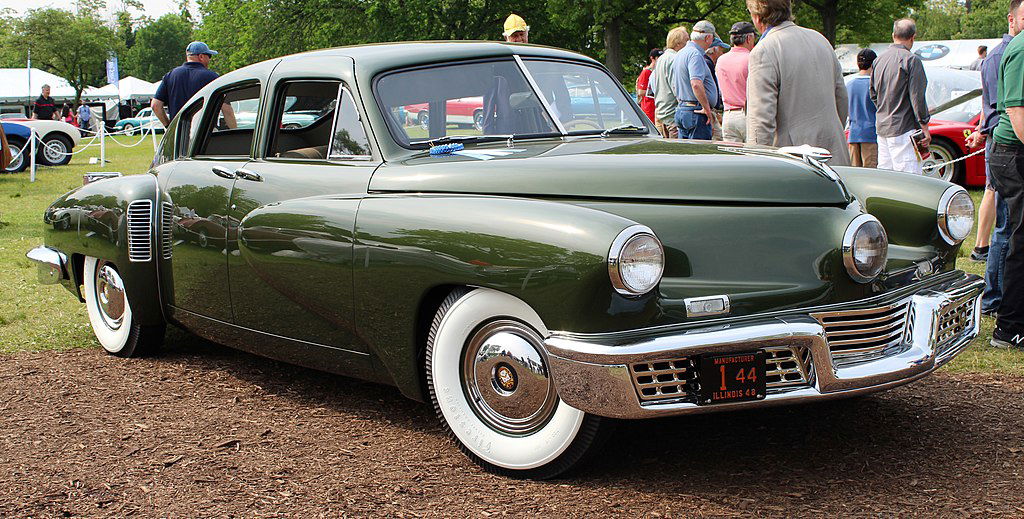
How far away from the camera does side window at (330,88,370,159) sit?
157 inches

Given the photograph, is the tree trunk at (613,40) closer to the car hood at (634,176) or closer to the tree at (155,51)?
the car hood at (634,176)

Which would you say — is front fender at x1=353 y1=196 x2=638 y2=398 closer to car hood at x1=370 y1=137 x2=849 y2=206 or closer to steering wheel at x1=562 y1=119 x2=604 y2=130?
car hood at x1=370 y1=137 x2=849 y2=206

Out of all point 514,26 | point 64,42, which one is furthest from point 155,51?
point 514,26

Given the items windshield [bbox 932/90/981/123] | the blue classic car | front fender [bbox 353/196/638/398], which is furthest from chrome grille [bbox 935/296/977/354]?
the blue classic car

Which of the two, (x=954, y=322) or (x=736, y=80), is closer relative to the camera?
(x=954, y=322)

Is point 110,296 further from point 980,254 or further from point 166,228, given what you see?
point 980,254

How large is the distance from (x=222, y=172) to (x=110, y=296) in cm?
128

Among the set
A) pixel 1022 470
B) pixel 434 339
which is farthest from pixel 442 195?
pixel 1022 470

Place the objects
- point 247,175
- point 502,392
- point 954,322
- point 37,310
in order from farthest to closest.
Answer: point 37,310, point 247,175, point 954,322, point 502,392

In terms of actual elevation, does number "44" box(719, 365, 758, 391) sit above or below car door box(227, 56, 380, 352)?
below

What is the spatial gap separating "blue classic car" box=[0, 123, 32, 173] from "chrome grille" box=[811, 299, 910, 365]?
1735 cm

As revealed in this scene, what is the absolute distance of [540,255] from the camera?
303 cm

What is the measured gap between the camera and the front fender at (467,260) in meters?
2.96

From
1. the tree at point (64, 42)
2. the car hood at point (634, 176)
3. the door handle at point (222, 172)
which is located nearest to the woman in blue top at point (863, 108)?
the car hood at point (634, 176)
